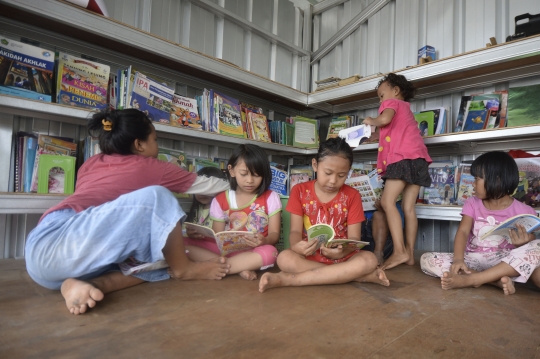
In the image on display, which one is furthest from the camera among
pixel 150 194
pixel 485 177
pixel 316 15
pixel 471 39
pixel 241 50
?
pixel 316 15

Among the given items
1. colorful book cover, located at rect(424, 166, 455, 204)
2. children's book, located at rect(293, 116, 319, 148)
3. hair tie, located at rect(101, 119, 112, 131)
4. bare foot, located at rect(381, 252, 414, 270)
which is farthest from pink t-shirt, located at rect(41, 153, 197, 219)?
colorful book cover, located at rect(424, 166, 455, 204)

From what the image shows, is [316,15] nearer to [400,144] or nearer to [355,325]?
[400,144]

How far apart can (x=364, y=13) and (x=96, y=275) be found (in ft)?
11.1

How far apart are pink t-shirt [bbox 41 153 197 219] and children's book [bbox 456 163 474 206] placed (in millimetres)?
2126

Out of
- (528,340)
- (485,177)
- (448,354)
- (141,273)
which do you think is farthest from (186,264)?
(485,177)

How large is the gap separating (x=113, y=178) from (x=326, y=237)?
2.95 feet

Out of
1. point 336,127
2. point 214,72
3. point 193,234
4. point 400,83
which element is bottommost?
point 193,234

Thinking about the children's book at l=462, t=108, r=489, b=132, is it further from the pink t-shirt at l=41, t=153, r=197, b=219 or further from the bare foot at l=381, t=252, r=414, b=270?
the pink t-shirt at l=41, t=153, r=197, b=219

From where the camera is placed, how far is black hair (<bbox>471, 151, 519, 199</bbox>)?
5.27ft

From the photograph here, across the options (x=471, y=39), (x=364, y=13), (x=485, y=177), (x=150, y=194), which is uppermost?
(x=364, y=13)

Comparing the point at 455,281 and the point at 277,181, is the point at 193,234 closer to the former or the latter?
the point at 277,181

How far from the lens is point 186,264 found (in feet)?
4.65

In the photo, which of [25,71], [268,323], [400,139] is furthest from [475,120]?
[25,71]

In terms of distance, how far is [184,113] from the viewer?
2.48m
